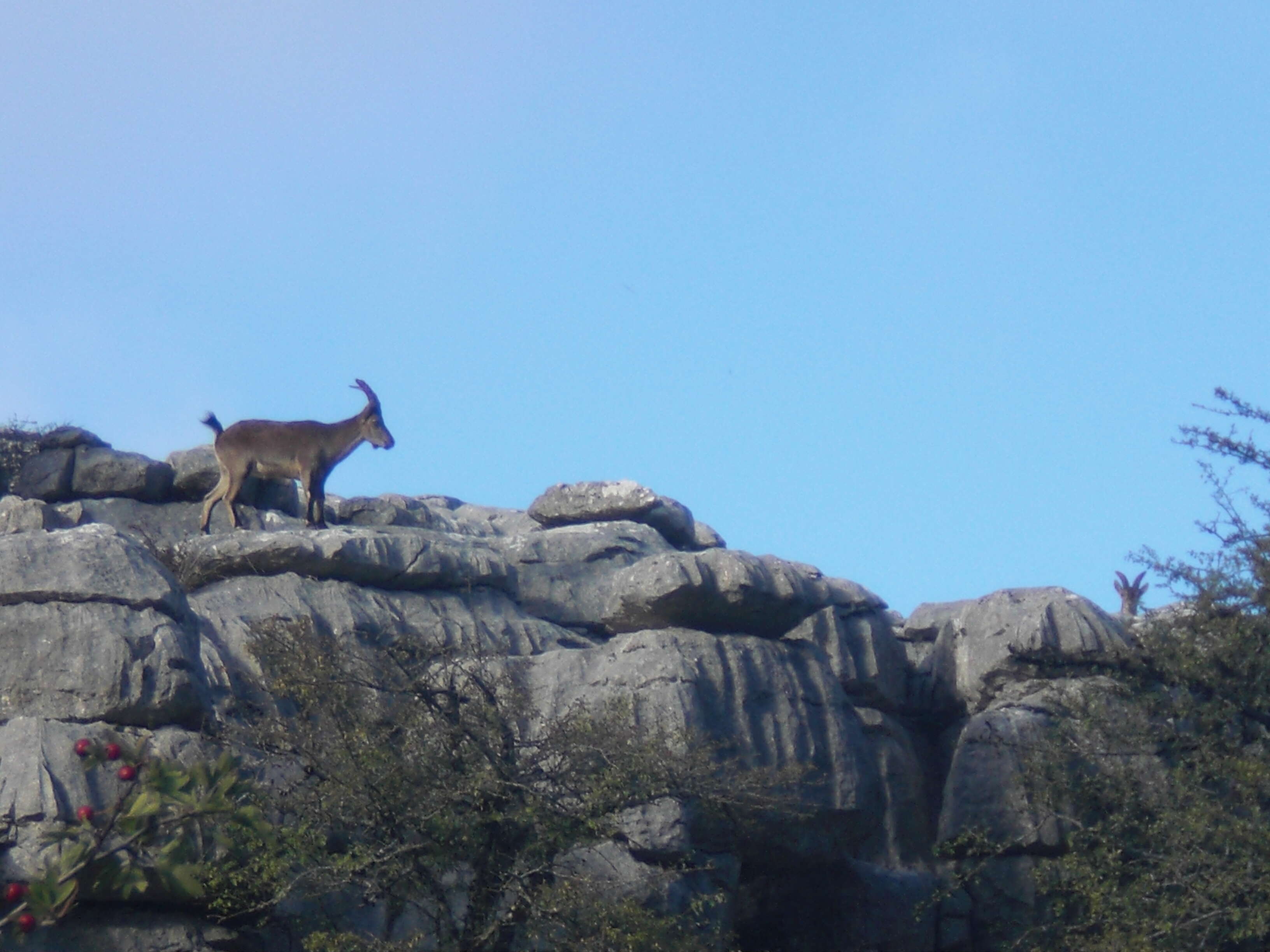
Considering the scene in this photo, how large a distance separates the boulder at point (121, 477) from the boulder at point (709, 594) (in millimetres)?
8270

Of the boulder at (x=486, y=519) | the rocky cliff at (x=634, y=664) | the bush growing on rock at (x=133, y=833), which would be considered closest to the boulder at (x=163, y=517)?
the rocky cliff at (x=634, y=664)

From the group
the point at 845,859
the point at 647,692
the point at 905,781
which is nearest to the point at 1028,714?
the point at 905,781

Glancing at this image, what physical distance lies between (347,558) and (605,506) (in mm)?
5574

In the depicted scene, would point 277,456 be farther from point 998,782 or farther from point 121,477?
point 998,782

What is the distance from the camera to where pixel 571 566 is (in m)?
17.6

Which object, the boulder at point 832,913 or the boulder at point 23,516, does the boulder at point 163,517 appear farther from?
the boulder at point 832,913

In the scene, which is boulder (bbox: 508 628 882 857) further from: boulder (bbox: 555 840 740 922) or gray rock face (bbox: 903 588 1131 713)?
gray rock face (bbox: 903 588 1131 713)

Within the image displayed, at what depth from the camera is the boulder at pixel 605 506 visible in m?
20.0

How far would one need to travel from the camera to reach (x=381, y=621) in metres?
14.5

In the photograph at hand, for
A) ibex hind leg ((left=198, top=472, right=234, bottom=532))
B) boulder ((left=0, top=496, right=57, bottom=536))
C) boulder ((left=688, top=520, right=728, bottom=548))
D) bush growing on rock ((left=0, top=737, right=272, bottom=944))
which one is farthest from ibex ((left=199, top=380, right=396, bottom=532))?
bush growing on rock ((left=0, top=737, right=272, bottom=944))

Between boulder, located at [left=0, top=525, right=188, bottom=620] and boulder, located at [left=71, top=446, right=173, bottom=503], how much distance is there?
8.06m

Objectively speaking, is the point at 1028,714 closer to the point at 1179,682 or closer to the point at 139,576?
the point at 1179,682

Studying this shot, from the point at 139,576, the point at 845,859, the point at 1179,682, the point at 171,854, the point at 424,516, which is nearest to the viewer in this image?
the point at 171,854

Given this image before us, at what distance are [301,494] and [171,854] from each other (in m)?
13.0
